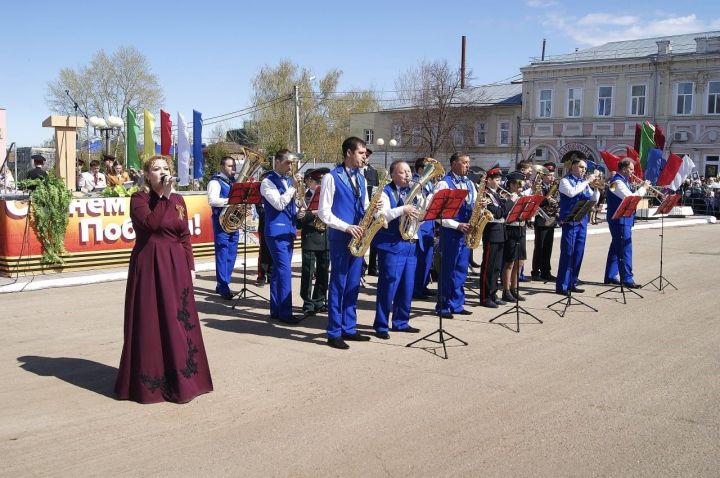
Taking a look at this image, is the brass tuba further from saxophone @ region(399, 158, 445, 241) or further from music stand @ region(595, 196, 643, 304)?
music stand @ region(595, 196, 643, 304)

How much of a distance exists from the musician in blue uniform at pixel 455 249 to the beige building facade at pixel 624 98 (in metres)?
37.1

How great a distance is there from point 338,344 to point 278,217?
1.93 meters

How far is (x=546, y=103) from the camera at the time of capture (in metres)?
48.4

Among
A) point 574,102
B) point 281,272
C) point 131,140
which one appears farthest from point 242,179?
point 574,102

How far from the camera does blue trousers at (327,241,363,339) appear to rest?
7.46 m

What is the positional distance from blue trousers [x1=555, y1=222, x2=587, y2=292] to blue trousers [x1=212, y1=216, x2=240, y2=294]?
16.9 ft

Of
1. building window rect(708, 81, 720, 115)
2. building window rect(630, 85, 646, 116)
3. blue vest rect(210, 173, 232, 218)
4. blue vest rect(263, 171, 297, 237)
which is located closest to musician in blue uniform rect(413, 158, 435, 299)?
blue vest rect(263, 171, 297, 237)

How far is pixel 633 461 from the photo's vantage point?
179 inches

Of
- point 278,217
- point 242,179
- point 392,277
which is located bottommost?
point 392,277

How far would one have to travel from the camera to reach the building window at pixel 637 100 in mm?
44188

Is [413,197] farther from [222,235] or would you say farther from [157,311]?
[222,235]

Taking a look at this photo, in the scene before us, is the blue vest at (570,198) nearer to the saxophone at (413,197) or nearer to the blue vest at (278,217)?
the saxophone at (413,197)

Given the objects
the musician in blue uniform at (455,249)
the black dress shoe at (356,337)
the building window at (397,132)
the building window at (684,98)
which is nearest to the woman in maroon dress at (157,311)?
the black dress shoe at (356,337)

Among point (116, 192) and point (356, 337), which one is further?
point (116, 192)
